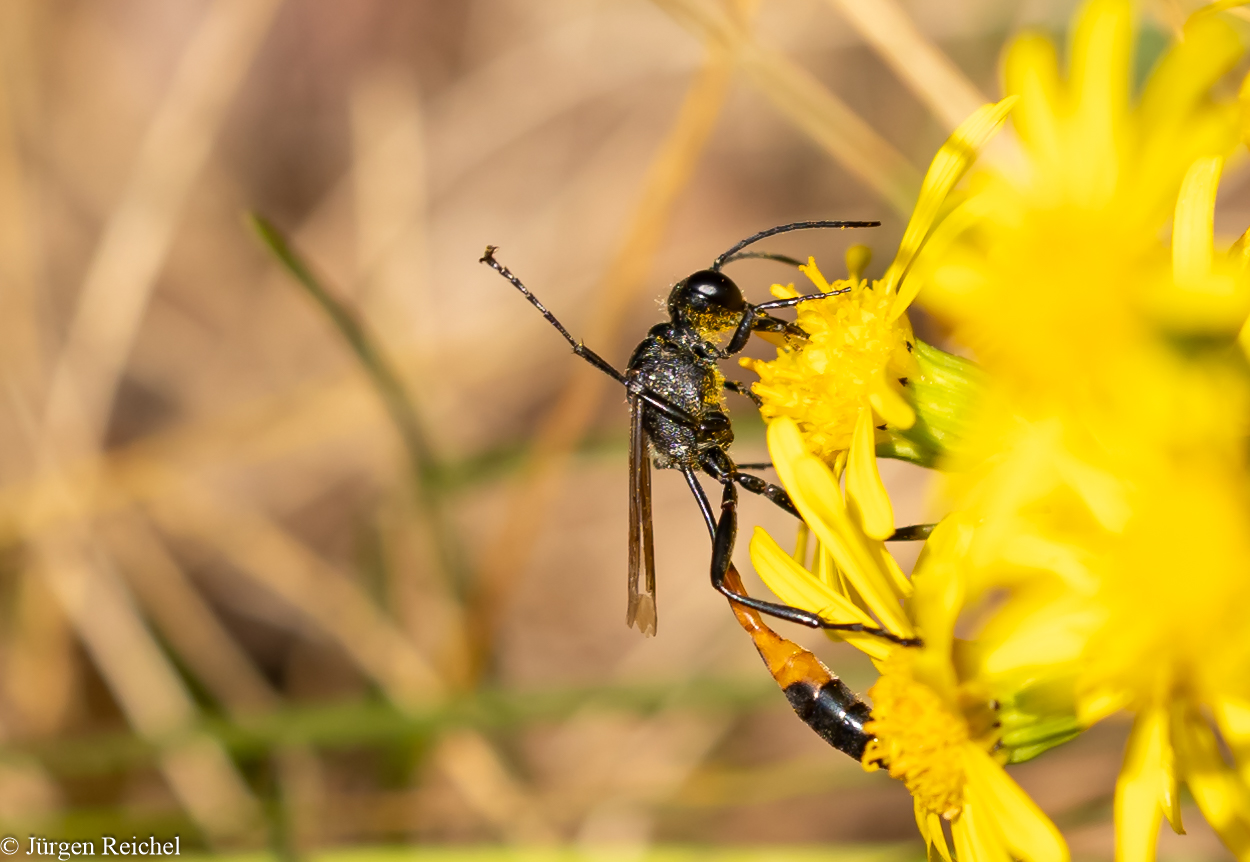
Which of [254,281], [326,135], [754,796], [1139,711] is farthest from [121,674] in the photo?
[1139,711]

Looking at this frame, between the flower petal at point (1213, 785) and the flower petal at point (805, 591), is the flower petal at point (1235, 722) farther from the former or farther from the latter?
the flower petal at point (805, 591)

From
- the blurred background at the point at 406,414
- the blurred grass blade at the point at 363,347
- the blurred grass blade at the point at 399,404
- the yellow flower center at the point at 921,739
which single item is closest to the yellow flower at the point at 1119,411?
the yellow flower center at the point at 921,739

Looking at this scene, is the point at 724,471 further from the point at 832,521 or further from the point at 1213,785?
the point at 1213,785

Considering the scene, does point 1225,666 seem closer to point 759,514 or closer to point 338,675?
point 759,514

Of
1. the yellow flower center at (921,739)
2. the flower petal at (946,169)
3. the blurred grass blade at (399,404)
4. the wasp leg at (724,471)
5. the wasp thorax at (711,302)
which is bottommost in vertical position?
the yellow flower center at (921,739)

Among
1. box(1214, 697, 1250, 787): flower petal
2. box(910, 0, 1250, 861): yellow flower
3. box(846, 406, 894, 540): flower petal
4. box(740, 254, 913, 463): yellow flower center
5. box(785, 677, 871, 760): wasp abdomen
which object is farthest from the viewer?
box(785, 677, 871, 760): wasp abdomen

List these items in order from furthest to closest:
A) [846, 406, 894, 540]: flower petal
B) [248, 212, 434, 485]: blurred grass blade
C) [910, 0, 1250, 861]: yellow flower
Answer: [248, 212, 434, 485]: blurred grass blade, [846, 406, 894, 540]: flower petal, [910, 0, 1250, 861]: yellow flower

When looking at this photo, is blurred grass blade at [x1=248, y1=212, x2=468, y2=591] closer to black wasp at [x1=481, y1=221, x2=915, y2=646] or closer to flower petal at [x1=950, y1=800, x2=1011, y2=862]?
black wasp at [x1=481, y1=221, x2=915, y2=646]

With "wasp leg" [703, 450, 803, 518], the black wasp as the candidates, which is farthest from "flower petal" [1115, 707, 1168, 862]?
"wasp leg" [703, 450, 803, 518]
